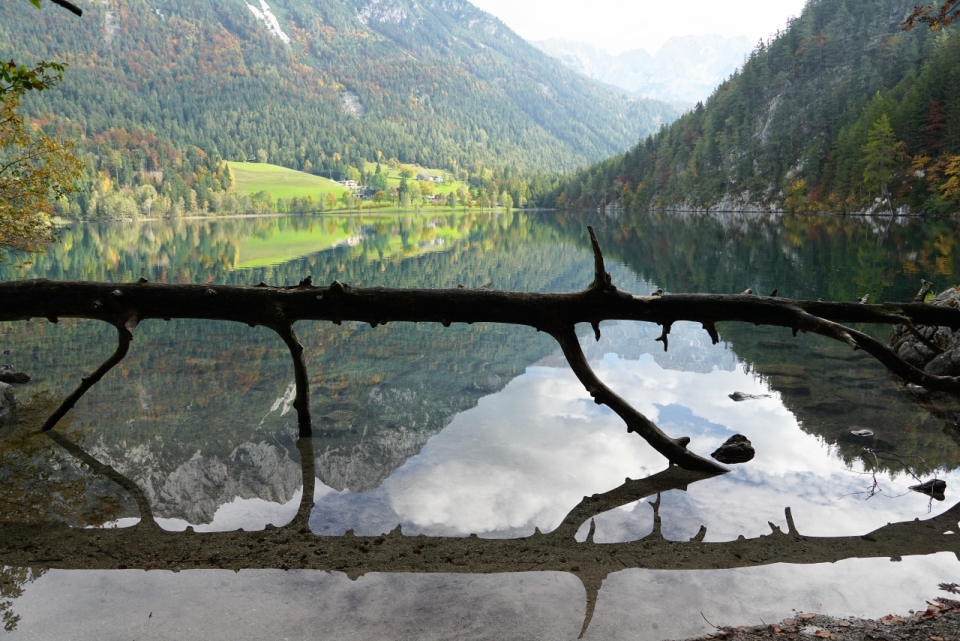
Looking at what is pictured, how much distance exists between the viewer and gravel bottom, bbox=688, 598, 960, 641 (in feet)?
17.6

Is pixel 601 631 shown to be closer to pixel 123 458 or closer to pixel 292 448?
pixel 292 448

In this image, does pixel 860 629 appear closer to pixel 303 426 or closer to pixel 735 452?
pixel 735 452

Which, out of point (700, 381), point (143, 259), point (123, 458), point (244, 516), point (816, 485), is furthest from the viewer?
point (143, 259)

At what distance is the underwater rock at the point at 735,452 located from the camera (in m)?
10.2

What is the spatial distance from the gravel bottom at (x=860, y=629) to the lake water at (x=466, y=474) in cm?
Answer: 23

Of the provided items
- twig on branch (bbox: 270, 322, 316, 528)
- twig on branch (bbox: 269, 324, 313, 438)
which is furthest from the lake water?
twig on branch (bbox: 269, 324, 313, 438)

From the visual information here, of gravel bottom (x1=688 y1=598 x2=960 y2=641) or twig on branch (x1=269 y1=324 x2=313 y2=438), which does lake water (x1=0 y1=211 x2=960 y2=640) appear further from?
twig on branch (x1=269 y1=324 x2=313 y2=438)

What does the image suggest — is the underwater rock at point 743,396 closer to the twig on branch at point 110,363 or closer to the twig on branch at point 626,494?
the twig on branch at point 626,494

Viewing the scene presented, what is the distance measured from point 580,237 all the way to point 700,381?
56564mm

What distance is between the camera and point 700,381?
50.5 feet

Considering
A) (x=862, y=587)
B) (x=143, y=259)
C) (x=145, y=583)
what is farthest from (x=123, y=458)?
(x=143, y=259)

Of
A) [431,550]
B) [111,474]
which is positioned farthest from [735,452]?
[111,474]

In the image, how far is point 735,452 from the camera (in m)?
10.3

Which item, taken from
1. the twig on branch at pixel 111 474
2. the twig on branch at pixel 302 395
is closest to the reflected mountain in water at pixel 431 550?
the twig on branch at pixel 111 474
